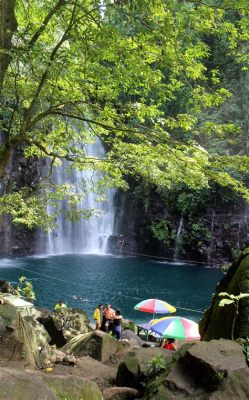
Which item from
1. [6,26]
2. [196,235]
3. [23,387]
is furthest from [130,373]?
[196,235]

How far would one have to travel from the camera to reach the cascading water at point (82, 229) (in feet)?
110

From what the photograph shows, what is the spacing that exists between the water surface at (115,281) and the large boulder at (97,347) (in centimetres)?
864

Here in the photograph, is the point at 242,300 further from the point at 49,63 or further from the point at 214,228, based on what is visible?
the point at 214,228

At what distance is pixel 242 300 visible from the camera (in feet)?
19.0

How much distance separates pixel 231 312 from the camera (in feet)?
19.9

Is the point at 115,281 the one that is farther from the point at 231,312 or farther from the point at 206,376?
the point at 206,376

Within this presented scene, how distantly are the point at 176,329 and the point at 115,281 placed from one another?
13.2 m

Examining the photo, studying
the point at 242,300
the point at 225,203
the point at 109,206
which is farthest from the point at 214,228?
the point at 242,300

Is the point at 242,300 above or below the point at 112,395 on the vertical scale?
above

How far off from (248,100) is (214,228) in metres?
11.2

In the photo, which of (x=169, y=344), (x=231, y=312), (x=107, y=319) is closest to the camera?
(x=231, y=312)

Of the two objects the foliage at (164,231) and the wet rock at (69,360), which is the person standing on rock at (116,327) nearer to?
the wet rock at (69,360)

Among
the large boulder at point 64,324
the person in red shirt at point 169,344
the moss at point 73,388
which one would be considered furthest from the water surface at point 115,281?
the moss at point 73,388

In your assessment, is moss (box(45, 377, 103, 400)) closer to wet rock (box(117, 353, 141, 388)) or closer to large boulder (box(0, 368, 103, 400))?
large boulder (box(0, 368, 103, 400))
